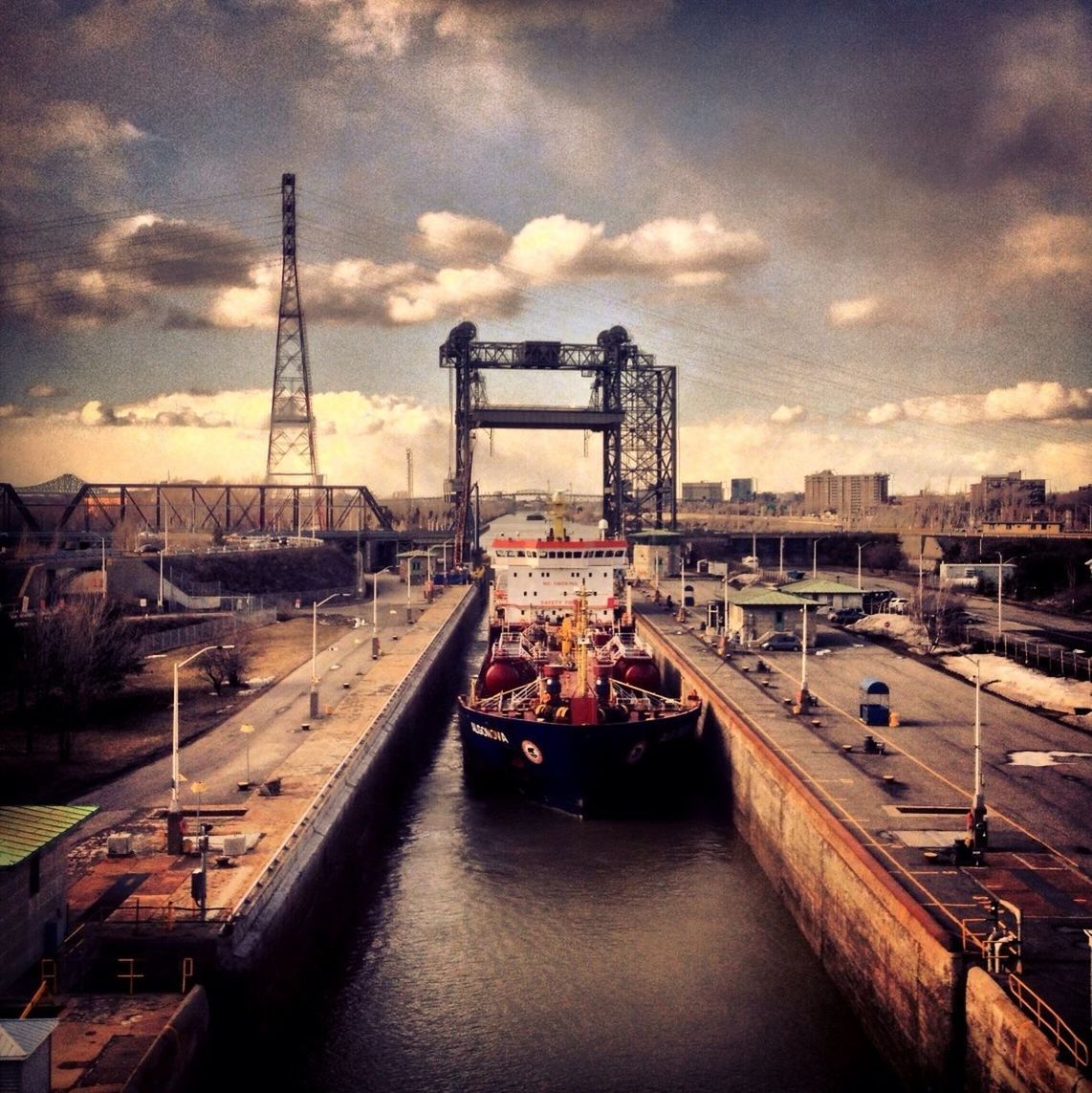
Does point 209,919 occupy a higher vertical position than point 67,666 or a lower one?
lower

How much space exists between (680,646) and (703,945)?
109 ft

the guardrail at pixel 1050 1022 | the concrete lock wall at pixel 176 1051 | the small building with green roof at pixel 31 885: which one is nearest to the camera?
the guardrail at pixel 1050 1022

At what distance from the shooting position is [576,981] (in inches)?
934

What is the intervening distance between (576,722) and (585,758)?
135 cm

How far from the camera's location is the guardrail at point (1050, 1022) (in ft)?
46.6

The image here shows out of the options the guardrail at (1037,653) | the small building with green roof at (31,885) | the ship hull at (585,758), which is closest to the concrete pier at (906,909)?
the ship hull at (585,758)

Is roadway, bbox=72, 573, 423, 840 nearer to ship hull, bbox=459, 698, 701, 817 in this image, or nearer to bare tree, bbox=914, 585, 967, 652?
ship hull, bbox=459, 698, 701, 817

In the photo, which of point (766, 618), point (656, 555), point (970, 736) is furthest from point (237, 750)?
point (656, 555)

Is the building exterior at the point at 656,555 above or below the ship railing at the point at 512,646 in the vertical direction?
above

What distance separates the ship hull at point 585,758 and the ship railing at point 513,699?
1330 millimetres

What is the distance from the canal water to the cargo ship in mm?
2334

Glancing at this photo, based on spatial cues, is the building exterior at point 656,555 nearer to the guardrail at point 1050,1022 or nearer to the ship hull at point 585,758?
the ship hull at point 585,758

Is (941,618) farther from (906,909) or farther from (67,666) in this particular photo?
(67,666)

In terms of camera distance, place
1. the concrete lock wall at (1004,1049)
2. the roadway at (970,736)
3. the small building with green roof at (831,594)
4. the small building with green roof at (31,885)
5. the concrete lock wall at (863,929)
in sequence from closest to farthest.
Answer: the concrete lock wall at (1004,1049), the small building with green roof at (31,885), the concrete lock wall at (863,929), the roadway at (970,736), the small building with green roof at (831,594)
